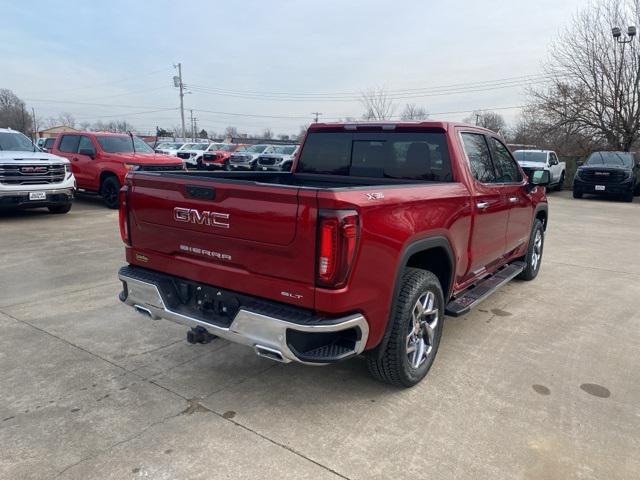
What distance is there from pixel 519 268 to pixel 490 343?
150cm

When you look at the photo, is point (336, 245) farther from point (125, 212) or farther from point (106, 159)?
point (106, 159)

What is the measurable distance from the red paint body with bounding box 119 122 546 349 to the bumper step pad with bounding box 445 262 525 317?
6.5 inches

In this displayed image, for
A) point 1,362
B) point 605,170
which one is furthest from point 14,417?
point 605,170

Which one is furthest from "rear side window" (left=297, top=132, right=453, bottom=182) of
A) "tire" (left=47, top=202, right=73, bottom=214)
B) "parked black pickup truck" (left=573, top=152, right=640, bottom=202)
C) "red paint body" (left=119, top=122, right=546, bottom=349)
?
"parked black pickup truck" (left=573, top=152, right=640, bottom=202)

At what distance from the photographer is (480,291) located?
14.2ft

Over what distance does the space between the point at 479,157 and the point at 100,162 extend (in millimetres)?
10399

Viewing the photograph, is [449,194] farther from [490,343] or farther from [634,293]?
[634,293]

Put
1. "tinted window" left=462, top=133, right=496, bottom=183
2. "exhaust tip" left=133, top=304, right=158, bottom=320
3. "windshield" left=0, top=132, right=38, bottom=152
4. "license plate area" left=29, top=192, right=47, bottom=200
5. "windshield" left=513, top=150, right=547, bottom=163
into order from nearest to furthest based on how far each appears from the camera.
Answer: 1. "exhaust tip" left=133, top=304, right=158, bottom=320
2. "tinted window" left=462, top=133, right=496, bottom=183
3. "license plate area" left=29, top=192, right=47, bottom=200
4. "windshield" left=0, top=132, right=38, bottom=152
5. "windshield" left=513, top=150, right=547, bottom=163

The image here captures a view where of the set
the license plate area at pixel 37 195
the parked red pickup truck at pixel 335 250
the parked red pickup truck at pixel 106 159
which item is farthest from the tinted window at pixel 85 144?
the parked red pickup truck at pixel 335 250

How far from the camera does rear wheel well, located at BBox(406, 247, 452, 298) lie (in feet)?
11.5

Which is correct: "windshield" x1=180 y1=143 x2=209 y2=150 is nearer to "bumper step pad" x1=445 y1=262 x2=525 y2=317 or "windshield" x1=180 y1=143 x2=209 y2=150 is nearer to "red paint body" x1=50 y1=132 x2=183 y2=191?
"red paint body" x1=50 y1=132 x2=183 y2=191

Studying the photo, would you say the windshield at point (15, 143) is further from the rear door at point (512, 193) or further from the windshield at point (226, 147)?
the windshield at point (226, 147)

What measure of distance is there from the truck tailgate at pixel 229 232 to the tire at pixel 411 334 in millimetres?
753

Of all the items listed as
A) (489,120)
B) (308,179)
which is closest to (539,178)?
(308,179)
